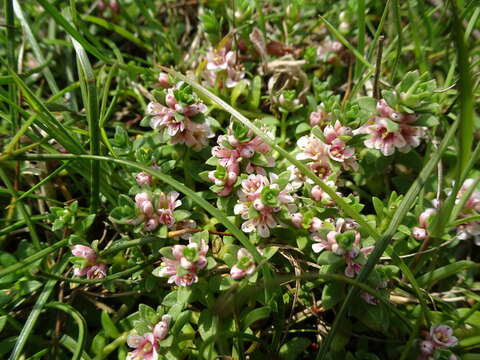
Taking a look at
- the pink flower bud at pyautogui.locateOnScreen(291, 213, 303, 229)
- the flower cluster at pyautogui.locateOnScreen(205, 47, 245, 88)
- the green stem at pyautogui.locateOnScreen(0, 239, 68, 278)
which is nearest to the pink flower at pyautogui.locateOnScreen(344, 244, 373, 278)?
the pink flower bud at pyautogui.locateOnScreen(291, 213, 303, 229)

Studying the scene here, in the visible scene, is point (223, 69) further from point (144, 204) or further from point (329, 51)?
point (144, 204)

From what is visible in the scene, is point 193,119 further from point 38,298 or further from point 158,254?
point 38,298

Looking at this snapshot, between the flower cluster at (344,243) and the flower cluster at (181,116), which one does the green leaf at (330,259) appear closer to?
the flower cluster at (344,243)

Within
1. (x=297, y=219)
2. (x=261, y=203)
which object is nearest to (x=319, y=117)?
(x=297, y=219)

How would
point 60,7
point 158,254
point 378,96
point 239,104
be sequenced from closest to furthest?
point 158,254 < point 378,96 < point 239,104 < point 60,7

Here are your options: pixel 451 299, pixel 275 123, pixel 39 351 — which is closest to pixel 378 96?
pixel 275 123

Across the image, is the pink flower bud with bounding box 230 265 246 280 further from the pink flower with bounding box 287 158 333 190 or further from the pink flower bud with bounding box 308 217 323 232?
the pink flower with bounding box 287 158 333 190

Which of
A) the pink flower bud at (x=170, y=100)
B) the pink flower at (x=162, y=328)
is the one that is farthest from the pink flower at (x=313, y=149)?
the pink flower at (x=162, y=328)
